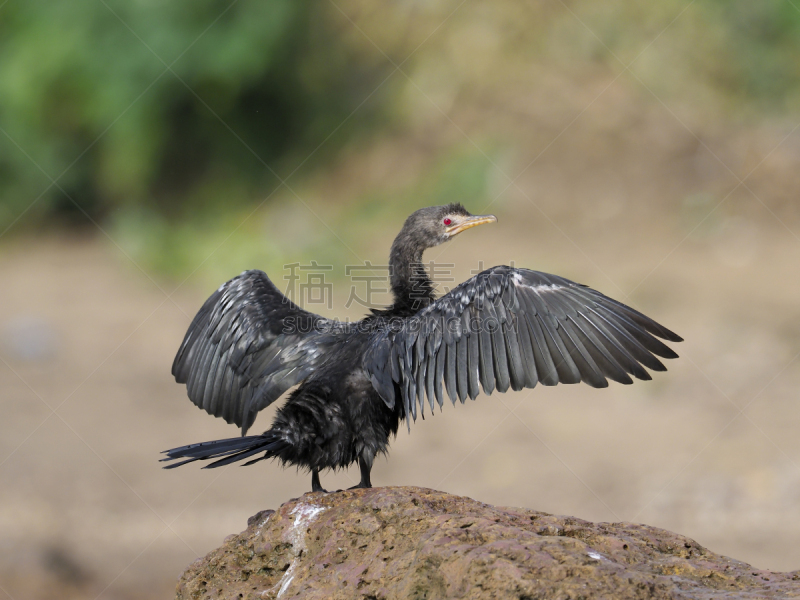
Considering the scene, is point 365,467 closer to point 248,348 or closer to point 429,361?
point 429,361

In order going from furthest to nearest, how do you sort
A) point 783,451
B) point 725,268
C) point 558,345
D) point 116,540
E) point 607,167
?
1. point 607,167
2. point 725,268
3. point 783,451
4. point 116,540
5. point 558,345

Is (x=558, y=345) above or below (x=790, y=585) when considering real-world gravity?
above

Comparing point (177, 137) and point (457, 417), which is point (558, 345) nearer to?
point (457, 417)

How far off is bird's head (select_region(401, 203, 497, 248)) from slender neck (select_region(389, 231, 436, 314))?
46mm

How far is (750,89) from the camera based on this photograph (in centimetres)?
1352

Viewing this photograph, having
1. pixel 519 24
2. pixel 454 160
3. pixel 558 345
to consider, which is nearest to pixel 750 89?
pixel 519 24

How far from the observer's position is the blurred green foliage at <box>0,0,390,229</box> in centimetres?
1338

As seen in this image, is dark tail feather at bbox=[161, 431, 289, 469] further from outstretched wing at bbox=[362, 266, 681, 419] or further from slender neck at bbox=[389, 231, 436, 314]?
slender neck at bbox=[389, 231, 436, 314]

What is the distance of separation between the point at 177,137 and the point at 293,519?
11.2 meters

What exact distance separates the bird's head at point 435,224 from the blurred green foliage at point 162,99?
27.8 feet

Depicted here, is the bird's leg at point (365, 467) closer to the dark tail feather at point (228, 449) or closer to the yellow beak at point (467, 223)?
the dark tail feather at point (228, 449)

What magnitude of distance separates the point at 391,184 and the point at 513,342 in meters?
10.0

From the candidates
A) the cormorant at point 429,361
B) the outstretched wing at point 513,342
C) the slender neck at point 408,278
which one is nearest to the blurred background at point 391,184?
the slender neck at point 408,278

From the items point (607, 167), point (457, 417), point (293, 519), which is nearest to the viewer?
point (293, 519)
